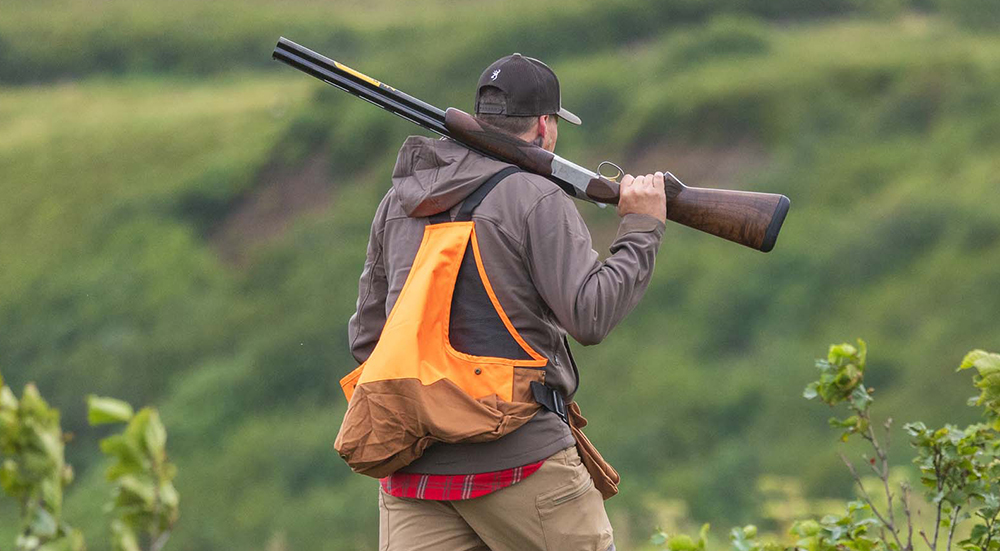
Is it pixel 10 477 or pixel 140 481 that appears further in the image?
pixel 140 481

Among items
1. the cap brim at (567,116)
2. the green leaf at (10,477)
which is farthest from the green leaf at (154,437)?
the cap brim at (567,116)

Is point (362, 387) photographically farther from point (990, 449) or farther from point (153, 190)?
point (153, 190)

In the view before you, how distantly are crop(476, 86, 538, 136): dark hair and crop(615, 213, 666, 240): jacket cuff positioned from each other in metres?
0.36

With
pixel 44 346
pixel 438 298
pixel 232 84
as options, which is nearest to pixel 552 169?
pixel 438 298

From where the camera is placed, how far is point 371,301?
12.0 feet

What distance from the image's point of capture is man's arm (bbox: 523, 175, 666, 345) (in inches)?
126

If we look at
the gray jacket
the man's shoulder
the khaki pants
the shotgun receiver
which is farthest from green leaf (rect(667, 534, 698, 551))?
the man's shoulder

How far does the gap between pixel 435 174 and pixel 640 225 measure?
53 centimetres

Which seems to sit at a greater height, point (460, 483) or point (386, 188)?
point (386, 188)

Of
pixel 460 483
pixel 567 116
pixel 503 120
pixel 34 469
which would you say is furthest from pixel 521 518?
pixel 34 469

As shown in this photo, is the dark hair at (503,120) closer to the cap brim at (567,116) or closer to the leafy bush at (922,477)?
the cap brim at (567,116)

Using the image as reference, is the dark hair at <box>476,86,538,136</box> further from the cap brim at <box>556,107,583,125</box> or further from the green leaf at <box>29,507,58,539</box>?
the green leaf at <box>29,507,58,539</box>

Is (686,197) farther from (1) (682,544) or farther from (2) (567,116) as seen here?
(1) (682,544)

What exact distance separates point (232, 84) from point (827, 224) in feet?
73.6
